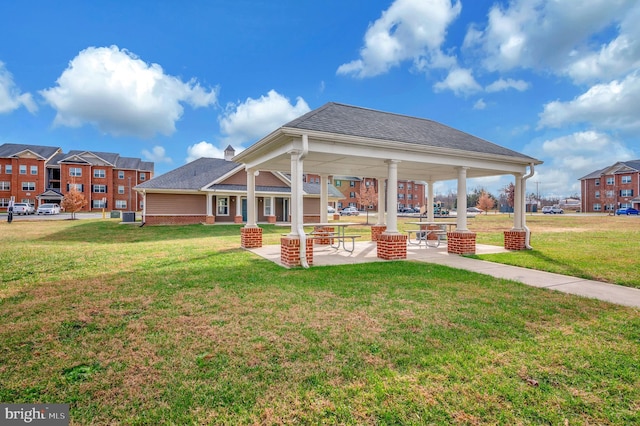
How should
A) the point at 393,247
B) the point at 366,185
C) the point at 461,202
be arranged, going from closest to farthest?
the point at 393,247, the point at 461,202, the point at 366,185

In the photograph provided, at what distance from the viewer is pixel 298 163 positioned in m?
7.86

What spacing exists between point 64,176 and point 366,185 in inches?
2154

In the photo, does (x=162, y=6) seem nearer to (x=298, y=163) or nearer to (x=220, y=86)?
(x=298, y=163)

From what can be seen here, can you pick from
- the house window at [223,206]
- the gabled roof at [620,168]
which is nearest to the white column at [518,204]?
the house window at [223,206]

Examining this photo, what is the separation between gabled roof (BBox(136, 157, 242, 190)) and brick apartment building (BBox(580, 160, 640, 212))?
66376mm

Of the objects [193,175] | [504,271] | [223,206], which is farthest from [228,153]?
[504,271]

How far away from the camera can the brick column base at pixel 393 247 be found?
29.8ft

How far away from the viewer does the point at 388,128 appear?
9.83m

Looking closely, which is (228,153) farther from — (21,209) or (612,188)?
(612,188)

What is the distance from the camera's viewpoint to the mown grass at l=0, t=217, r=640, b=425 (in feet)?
7.89

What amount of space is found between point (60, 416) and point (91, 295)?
367 cm

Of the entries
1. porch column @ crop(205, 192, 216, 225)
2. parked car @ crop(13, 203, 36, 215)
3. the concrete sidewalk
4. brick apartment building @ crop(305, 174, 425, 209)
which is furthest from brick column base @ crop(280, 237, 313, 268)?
brick apartment building @ crop(305, 174, 425, 209)

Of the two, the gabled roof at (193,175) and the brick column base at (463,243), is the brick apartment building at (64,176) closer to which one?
the gabled roof at (193,175)

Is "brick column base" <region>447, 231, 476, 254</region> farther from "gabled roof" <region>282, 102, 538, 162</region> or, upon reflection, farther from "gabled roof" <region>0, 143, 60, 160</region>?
"gabled roof" <region>0, 143, 60, 160</region>
